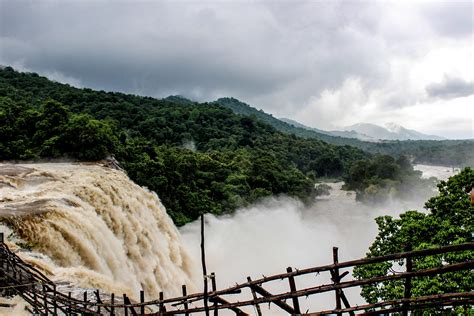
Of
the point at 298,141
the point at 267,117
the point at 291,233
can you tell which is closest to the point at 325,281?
the point at 291,233

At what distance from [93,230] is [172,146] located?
28.5 meters

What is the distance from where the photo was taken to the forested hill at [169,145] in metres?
19.9

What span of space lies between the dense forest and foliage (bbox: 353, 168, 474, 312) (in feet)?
46.0

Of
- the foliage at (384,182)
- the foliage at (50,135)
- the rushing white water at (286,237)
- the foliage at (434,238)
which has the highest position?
the foliage at (50,135)

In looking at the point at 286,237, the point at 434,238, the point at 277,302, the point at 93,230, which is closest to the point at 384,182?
the point at 286,237

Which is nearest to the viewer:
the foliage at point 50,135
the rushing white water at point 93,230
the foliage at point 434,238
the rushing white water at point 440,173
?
the foliage at point 434,238

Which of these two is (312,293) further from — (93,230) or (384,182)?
(384,182)

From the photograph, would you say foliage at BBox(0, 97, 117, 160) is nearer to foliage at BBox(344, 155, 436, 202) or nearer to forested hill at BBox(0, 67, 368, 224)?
forested hill at BBox(0, 67, 368, 224)

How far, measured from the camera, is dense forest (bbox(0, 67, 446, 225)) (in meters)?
19.9

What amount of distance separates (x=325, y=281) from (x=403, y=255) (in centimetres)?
1860

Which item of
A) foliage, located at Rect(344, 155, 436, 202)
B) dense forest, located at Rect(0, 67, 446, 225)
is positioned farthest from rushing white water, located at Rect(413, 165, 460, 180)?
foliage, located at Rect(344, 155, 436, 202)

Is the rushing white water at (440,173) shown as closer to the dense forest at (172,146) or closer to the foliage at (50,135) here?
the dense forest at (172,146)

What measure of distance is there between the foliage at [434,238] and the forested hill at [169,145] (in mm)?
14037

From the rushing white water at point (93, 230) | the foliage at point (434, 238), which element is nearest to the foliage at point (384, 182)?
the rushing white water at point (93, 230)
